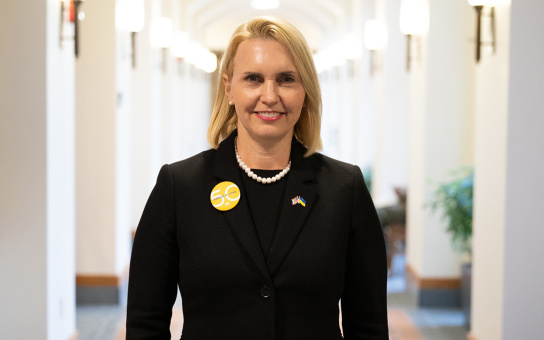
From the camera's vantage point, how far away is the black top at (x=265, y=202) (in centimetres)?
205

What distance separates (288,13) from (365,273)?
63.9 ft

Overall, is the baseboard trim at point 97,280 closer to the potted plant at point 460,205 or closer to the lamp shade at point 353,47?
the potted plant at point 460,205

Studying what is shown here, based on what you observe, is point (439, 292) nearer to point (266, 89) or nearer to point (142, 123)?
point (142, 123)

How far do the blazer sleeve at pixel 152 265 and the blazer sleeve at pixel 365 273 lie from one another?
0.53 m

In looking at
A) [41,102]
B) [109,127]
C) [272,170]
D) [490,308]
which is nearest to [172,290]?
[272,170]

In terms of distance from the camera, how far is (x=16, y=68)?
459 cm

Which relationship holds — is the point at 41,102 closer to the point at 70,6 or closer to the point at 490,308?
the point at 70,6

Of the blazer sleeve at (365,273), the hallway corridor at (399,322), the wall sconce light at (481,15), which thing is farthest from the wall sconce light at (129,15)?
Answer: the blazer sleeve at (365,273)

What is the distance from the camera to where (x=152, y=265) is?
2039 mm

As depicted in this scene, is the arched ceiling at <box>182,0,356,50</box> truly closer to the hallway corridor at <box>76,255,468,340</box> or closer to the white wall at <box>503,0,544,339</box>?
the hallway corridor at <box>76,255,468,340</box>

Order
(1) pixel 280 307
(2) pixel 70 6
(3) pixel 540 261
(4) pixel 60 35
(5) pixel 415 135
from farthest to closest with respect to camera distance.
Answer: (5) pixel 415 135
(2) pixel 70 6
(4) pixel 60 35
(3) pixel 540 261
(1) pixel 280 307

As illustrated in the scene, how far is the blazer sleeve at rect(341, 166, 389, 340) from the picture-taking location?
2.10 metres

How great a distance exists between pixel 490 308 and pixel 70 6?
12.1 feet

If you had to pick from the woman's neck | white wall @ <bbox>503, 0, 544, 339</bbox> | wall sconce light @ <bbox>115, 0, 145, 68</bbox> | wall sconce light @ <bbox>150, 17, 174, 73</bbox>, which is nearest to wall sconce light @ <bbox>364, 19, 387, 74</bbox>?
wall sconce light @ <bbox>150, 17, 174, 73</bbox>
